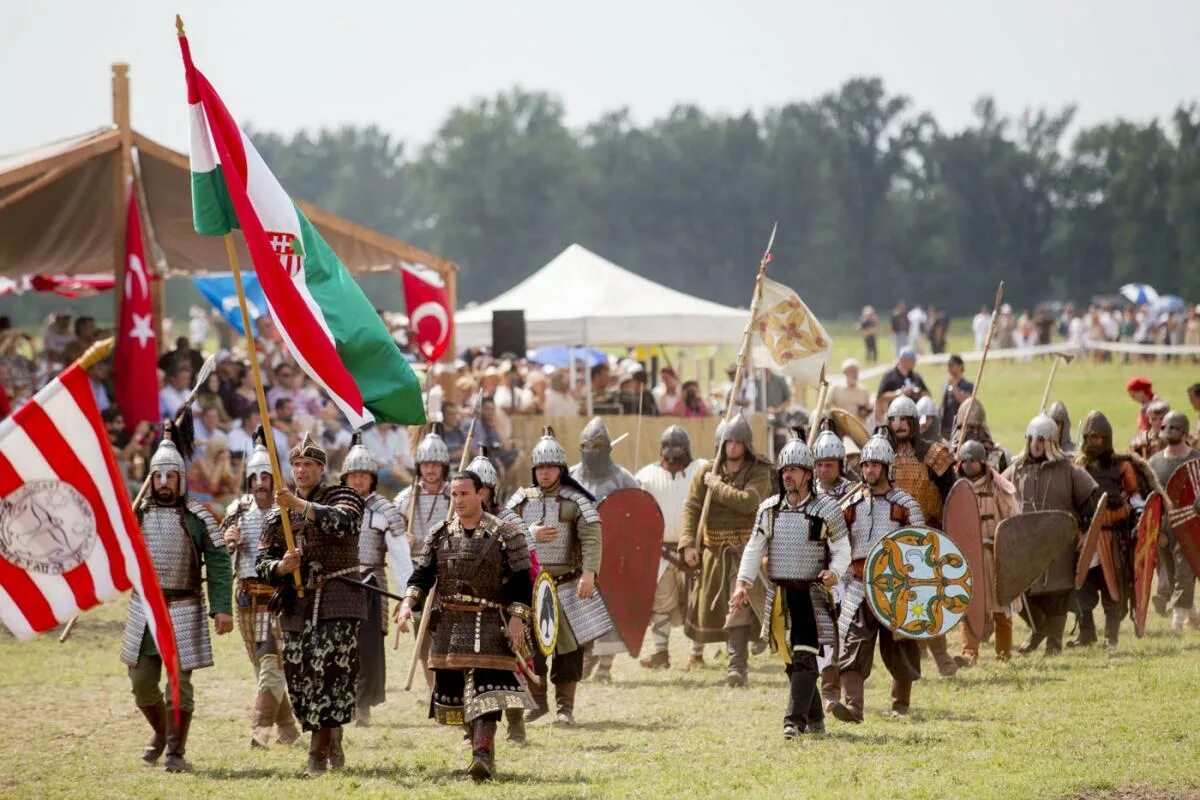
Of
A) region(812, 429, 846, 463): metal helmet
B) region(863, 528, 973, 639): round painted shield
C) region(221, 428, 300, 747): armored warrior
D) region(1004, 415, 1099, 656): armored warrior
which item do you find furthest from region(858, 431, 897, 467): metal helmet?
region(221, 428, 300, 747): armored warrior

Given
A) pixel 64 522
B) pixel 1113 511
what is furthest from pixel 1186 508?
pixel 64 522

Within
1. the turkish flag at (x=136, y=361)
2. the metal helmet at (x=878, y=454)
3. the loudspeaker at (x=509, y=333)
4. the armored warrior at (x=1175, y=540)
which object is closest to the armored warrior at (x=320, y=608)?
the metal helmet at (x=878, y=454)

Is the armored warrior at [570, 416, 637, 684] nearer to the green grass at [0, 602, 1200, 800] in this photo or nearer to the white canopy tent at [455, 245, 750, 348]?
the green grass at [0, 602, 1200, 800]

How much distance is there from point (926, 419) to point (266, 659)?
5.71 metres

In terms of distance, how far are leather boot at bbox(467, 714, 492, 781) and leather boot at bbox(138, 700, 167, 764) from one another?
1.66 m

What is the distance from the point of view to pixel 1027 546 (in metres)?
11.9

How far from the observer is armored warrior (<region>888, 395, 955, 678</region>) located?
37.3 feet

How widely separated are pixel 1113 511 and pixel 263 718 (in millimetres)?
6239

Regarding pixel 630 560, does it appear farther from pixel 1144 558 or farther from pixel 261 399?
pixel 261 399

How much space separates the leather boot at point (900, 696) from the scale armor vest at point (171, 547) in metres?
3.75

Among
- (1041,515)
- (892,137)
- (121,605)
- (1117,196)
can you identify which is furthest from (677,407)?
(892,137)

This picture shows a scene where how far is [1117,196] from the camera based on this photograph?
8125 centimetres

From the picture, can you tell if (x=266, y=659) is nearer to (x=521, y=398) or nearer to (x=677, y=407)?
(x=521, y=398)

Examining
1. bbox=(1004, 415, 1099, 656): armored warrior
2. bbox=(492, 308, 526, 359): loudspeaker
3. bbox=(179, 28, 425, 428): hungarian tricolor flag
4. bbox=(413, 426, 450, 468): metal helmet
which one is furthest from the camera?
bbox=(492, 308, 526, 359): loudspeaker
